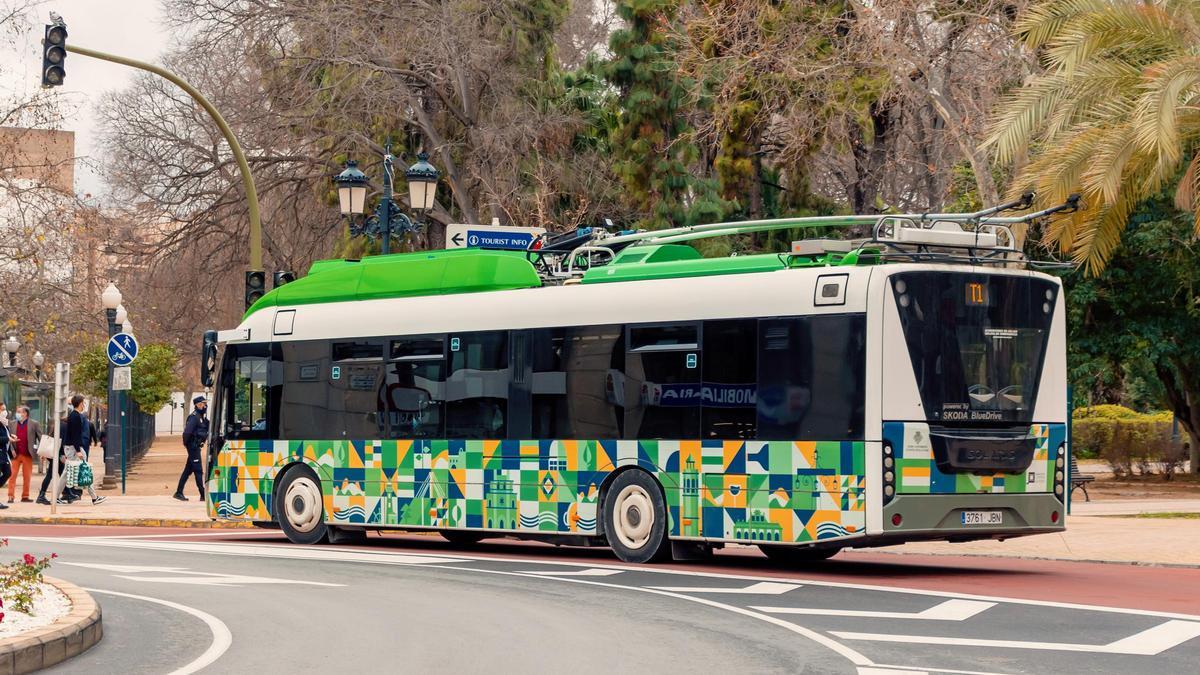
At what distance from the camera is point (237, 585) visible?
52.2 feet

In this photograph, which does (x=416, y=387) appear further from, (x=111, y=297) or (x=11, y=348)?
(x=11, y=348)

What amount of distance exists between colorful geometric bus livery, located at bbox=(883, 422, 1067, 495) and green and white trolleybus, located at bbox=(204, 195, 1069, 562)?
25 mm

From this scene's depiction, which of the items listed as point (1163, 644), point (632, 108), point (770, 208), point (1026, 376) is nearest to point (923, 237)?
point (1026, 376)

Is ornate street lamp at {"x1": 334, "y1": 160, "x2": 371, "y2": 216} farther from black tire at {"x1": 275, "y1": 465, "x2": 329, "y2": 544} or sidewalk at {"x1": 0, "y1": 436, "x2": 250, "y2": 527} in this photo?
black tire at {"x1": 275, "y1": 465, "x2": 329, "y2": 544}

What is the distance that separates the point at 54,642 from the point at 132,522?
16.4 m

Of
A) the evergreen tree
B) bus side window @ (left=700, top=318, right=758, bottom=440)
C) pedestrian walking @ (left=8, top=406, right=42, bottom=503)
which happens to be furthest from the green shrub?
bus side window @ (left=700, top=318, right=758, bottom=440)

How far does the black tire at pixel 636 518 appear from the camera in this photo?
58.3ft

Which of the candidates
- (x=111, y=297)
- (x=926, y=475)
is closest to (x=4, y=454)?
(x=111, y=297)

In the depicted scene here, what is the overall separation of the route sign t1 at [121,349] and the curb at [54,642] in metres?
17.4

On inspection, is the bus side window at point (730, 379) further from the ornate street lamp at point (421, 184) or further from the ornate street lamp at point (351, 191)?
the ornate street lamp at point (351, 191)

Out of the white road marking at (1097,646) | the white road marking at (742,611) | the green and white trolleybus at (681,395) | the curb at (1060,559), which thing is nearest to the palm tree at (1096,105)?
the curb at (1060,559)

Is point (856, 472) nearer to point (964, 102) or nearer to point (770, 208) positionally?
point (964, 102)

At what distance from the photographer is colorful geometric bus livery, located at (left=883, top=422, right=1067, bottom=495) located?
16094 millimetres

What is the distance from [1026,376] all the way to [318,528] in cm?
884
